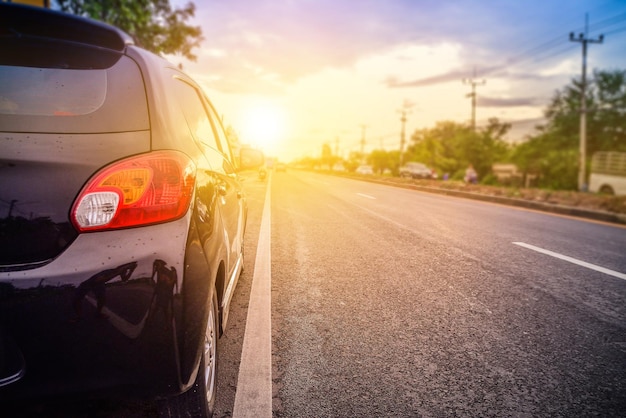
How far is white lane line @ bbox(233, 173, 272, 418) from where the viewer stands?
1787mm

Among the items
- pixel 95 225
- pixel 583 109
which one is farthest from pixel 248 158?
pixel 583 109

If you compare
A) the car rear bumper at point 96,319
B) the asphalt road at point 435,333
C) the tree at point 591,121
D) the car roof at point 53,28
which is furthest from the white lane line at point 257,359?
the tree at point 591,121

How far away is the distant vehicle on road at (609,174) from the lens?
819 inches

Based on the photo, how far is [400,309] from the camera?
3043 millimetres

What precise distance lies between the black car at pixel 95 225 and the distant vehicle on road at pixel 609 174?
981 inches

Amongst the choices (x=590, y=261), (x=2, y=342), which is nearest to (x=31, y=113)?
(x=2, y=342)

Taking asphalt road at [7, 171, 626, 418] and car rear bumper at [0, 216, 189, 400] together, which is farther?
asphalt road at [7, 171, 626, 418]

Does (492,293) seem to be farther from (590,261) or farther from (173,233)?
(173,233)

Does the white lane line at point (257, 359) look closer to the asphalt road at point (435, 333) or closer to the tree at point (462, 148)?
the asphalt road at point (435, 333)

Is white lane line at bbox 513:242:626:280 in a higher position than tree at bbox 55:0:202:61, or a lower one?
lower

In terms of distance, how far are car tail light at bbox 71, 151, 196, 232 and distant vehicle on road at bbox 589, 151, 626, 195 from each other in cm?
2492

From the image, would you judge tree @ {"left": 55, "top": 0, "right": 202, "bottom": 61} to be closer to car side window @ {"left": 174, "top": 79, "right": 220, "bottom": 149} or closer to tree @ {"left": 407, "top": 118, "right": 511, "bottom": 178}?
car side window @ {"left": 174, "top": 79, "right": 220, "bottom": 149}

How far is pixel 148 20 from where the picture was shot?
11.6 metres

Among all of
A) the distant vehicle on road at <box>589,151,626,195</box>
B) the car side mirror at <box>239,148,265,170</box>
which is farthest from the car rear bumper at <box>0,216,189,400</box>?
the distant vehicle on road at <box>589,151,626,195</box>
